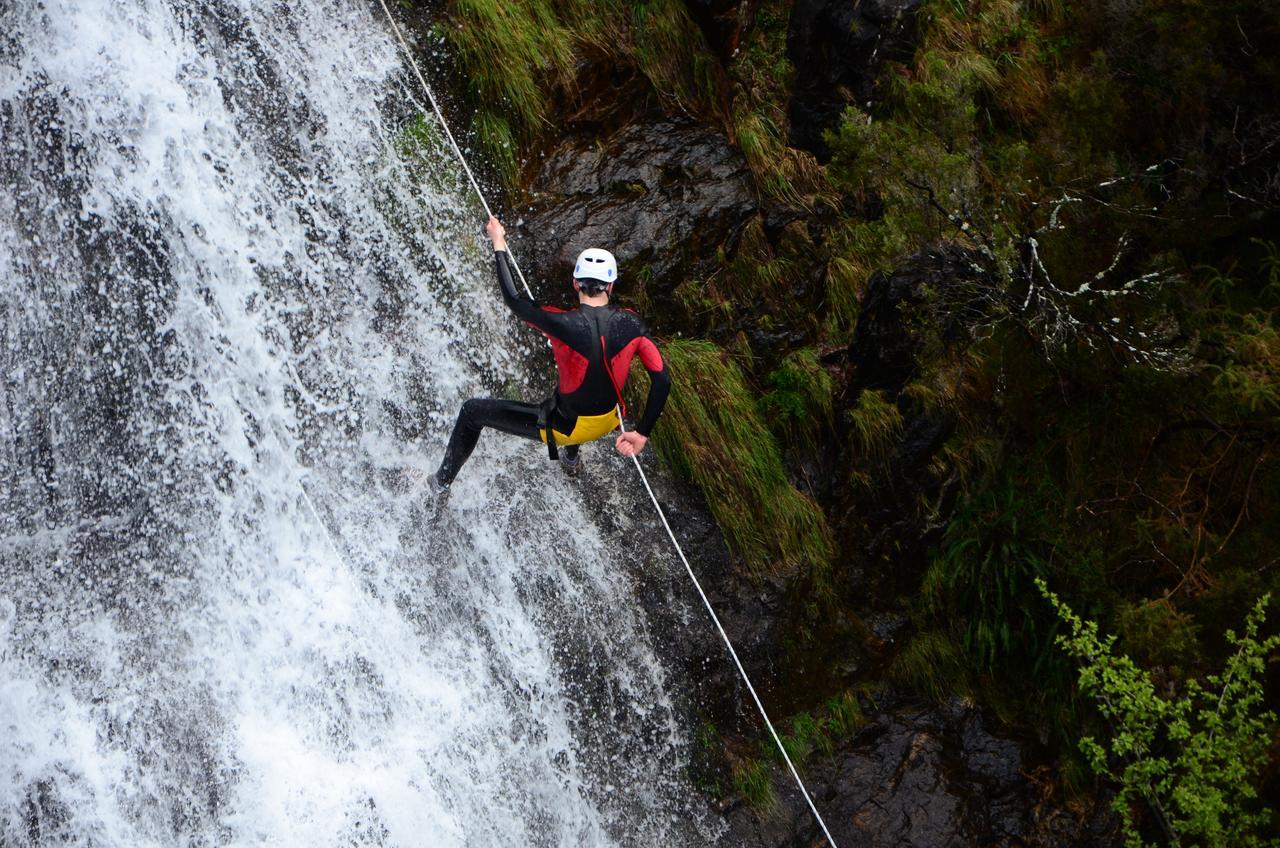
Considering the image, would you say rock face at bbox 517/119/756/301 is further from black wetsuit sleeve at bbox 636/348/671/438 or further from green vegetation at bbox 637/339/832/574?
black wetsuit sleeve at bbox 636/348/671/438

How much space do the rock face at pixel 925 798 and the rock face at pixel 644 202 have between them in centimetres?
381

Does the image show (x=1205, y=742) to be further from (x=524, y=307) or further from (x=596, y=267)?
(x=524, y=307)

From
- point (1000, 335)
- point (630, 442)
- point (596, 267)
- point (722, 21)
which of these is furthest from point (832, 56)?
point (630, 442)

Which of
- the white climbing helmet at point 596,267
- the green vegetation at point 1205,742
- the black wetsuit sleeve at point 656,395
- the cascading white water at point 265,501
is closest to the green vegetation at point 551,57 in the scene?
the cascading white water at point 265,501

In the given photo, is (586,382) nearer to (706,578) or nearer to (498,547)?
(498,547)

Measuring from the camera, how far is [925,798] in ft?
23.0

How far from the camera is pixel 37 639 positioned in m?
5.73

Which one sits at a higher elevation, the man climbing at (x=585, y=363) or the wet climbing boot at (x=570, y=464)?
the man climbing at (x=585, y=363)

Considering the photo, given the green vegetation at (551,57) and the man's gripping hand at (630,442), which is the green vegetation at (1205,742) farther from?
the green vegetation at (551,57)

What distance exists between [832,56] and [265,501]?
5738mm

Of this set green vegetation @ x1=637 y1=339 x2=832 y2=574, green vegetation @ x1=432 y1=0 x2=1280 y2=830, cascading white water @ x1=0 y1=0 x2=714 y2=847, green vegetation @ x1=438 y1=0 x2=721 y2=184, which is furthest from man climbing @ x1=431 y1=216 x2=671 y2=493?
green vegetation @ x1=438 y1=0 x2=721 y2=184

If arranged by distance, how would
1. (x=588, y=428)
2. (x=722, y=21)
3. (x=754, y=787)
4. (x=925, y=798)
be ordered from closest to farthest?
(x=588, y=428), (x=754, y=787), (x=925, y=798), (x=722, y=21)

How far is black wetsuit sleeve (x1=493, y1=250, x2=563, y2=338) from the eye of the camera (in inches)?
209

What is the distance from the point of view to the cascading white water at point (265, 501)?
5766mm
